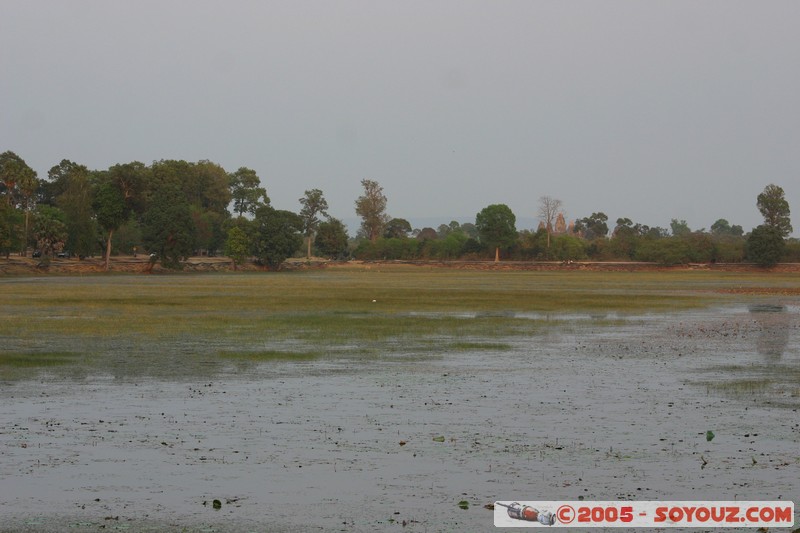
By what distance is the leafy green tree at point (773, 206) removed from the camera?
190500 millimetres

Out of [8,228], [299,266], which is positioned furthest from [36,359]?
[299,266]

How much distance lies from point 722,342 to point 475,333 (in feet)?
30.0

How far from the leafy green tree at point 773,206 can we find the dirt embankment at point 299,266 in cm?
2245

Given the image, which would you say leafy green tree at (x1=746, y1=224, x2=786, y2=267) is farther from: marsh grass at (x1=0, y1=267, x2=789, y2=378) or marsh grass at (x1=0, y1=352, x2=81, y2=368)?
marsh grass at (x1=0, y1=352, x2=81, y2=368)

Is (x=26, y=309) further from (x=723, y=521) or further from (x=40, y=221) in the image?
(x=40, y=221)

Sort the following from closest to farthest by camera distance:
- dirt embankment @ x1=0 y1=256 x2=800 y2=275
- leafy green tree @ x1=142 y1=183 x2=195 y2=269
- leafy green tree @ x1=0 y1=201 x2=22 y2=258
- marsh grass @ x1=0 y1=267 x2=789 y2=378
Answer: marsh grass @ x1=0 y1=267 x2=789 y2=378
leafy green tree @ x1=0 y1=201 x2=22 y2=258
dirt embankment @ x1=0 y1=256 x2=800 y2=275
leafy green tree @ x1=142 y1=183 x2=195 y2=269

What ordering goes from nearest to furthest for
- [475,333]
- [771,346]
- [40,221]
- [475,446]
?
[475,446], [771,346], [475,333], [40,221]

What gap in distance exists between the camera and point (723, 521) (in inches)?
469

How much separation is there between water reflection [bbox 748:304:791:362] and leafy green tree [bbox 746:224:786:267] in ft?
371

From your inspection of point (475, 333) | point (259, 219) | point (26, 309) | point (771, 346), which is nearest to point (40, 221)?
point (259, 219)

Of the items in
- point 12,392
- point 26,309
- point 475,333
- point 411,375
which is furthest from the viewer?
point 26,309

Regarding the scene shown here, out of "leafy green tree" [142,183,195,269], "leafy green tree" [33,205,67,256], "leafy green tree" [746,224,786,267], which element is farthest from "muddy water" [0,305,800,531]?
"leafy green tree" [746,224,786,267]

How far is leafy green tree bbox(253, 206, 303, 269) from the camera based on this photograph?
158750mm

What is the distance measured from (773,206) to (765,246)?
2880cm
